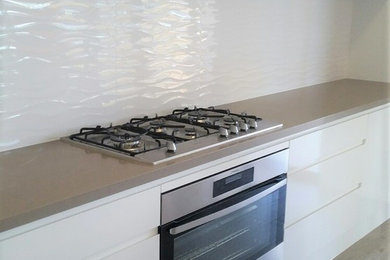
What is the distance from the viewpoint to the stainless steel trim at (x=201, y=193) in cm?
152

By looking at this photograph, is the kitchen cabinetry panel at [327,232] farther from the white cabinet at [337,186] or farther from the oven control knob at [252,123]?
the oven control knob at [252,123]

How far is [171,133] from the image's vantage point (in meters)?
1.83

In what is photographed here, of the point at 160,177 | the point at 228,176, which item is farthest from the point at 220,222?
the point at 160,177

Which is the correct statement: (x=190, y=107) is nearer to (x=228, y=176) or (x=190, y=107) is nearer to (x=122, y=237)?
(x=228, y=176)

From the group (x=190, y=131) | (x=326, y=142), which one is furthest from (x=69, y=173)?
(x=326, y=142)

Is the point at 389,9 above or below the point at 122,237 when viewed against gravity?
above

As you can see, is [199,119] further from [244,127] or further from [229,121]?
[244,127]

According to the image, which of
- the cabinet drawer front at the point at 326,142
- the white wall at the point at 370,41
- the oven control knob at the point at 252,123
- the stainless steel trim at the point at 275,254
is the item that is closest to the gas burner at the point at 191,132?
the oven control knob at the point at 252,123

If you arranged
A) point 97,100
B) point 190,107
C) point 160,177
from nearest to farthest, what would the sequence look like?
point 160,177
point 97,100
point 190,107

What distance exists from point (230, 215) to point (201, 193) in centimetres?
21

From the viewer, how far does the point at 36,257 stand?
119 cm

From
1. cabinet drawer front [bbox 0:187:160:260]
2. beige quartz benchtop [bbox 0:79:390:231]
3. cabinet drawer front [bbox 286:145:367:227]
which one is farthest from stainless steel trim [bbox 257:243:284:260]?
cabinet drawer front [bbox 0:187:160:260]

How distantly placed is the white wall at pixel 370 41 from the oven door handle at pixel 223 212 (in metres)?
1.71

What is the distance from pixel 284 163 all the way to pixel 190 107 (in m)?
0.53
